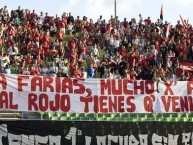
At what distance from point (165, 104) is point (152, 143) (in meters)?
1.50

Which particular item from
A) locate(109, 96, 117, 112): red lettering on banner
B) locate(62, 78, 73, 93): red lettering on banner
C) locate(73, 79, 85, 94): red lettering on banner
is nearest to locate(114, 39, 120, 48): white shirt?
locate(109, 96, 117, 112): red lettering on banner

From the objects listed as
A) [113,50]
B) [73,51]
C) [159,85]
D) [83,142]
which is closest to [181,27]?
[113,50]

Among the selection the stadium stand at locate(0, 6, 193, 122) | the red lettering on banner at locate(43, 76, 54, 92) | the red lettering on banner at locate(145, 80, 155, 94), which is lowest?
the red lettering on banner at locate(145, 80, 155, 94)

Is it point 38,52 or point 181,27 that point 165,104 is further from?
point 181,27

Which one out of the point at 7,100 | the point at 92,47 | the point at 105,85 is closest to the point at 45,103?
the point at 7,100

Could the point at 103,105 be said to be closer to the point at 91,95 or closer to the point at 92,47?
the point at 91,95

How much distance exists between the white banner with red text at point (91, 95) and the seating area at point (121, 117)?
193 millimetres

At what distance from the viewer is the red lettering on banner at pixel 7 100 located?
55.9 ft

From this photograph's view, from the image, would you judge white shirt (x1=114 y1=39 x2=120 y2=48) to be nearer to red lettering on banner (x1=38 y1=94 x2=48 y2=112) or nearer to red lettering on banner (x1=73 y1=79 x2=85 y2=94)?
red lettering on banner (x1=73 y1=79 x2=85 y2=94)

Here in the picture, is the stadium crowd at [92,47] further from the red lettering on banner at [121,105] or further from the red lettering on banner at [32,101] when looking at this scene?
the red lettering on banner at [32,101]

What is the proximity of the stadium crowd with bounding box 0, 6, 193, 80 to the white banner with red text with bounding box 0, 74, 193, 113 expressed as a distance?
95.2 inches

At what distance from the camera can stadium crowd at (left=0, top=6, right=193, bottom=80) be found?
23.4 meters

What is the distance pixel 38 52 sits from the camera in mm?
25094

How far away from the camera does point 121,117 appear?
1855cm
